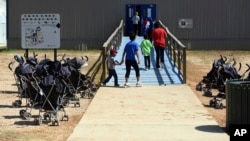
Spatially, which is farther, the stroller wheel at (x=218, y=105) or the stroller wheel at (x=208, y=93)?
the stroller wheel at (x=208, y=93)

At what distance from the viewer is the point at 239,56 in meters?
33.6

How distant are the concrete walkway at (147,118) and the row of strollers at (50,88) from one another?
525 millimetres

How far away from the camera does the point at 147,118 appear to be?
11.7m

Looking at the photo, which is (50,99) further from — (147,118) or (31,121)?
(147,118)

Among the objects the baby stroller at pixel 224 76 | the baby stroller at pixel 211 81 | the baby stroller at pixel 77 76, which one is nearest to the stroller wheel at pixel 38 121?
the baby stroller at pixel 77 76

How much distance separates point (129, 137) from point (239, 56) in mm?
24869

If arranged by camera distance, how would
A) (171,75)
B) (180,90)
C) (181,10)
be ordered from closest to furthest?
(180,90), (171,75), (181,10)

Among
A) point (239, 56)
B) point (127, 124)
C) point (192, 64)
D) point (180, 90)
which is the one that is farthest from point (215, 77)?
point (239, 56)

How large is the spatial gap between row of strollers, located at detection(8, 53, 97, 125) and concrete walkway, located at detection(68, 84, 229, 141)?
525 millimetres

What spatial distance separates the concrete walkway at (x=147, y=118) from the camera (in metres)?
9.83

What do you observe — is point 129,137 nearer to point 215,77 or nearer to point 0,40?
point 215,77

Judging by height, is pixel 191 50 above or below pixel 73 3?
below

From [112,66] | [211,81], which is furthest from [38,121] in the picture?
[211,81]

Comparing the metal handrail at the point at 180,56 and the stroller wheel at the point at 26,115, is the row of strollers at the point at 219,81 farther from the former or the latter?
the stroller wheel at the point at 26,115
